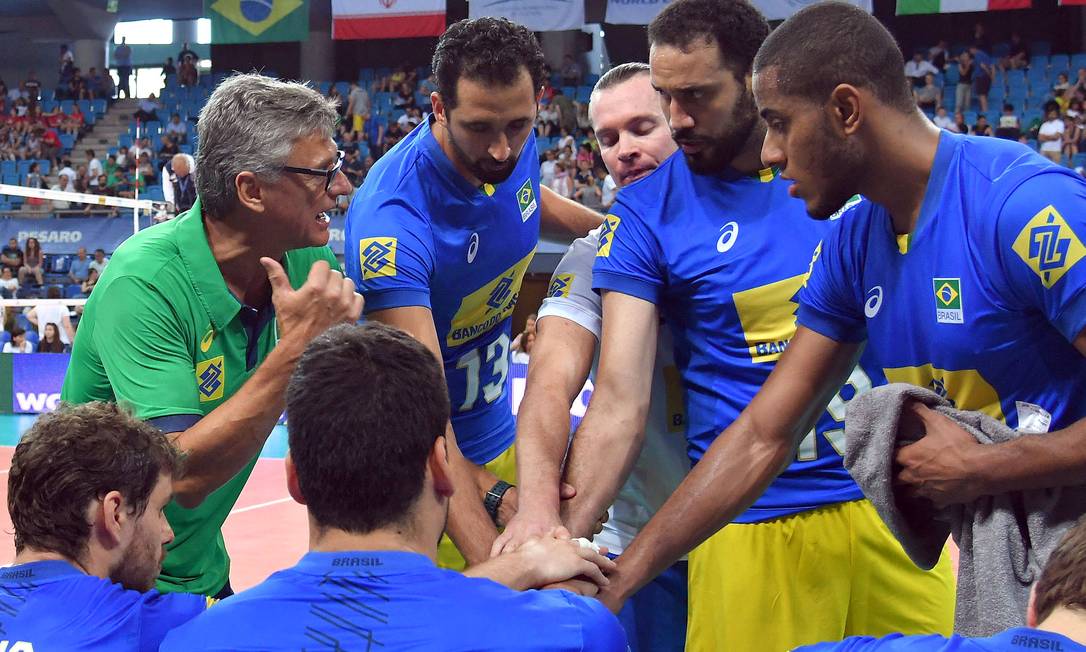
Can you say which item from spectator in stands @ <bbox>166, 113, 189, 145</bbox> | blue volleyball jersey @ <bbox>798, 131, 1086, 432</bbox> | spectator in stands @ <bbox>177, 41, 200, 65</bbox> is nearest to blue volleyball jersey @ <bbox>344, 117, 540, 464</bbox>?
blue volleyball jersey @ <bbox>798, 131, 1086, 432</bbox>

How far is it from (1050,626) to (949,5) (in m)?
19.4

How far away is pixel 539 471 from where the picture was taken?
259 centimetres

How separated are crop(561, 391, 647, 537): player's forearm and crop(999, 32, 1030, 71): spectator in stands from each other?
20.3 m

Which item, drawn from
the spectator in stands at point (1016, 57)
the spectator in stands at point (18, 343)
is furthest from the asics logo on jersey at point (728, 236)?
the spectator in stands at point (1016, 57)

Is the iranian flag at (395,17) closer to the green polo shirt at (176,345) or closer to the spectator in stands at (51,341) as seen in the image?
the spectator in stands at (51,341)

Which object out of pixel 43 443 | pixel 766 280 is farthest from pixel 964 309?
pixel 43 443

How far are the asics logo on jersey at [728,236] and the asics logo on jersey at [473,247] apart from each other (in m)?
1.00

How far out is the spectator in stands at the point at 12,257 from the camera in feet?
62.8

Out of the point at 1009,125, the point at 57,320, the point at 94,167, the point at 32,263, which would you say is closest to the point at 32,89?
the point at 94,167

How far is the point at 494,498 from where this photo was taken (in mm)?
2902

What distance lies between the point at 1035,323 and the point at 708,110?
3.60 feet

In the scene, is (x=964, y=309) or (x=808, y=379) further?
(x=808, y=379)

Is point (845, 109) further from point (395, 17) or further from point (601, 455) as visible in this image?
point (395, 17)

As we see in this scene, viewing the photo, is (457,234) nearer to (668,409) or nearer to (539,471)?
(668,409)
